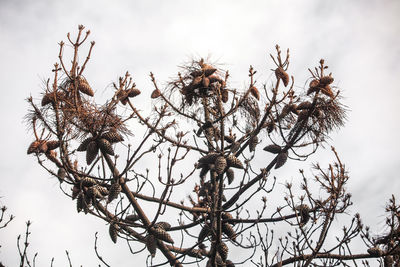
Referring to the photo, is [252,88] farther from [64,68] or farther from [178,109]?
[64,68]

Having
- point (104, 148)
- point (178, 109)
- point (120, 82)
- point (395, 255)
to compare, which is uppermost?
point (178, 109)

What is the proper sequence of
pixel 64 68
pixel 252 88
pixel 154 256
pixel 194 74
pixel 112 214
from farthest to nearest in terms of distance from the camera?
pixel 194 74 < pixel 252 88 < pixel 112 214 < pixel 154 256 < pixel 64 68

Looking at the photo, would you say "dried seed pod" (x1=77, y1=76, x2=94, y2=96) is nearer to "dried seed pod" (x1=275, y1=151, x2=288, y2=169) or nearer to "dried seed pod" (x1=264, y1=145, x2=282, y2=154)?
"dried seed pod" (x1=264, y1=145, x2=282, y2=154)

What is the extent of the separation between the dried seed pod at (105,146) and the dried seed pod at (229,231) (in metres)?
1.88

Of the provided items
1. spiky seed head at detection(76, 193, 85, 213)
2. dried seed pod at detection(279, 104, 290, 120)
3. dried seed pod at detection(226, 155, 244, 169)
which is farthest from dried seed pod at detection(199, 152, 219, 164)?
spiky seed head at detection(76, 193, 85, 213)

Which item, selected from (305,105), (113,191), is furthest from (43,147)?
(305,105)

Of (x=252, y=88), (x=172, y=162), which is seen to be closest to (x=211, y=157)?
(x=172, y=162)

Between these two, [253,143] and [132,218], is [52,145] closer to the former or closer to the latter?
[132,218]

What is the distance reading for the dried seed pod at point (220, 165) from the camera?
15.5ft

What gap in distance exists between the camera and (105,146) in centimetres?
455

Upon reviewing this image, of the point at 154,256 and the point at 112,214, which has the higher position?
the point at 112,214

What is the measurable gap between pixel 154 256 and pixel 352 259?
2583mm

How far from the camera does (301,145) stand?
530 centimetres

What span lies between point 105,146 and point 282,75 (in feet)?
7.23
